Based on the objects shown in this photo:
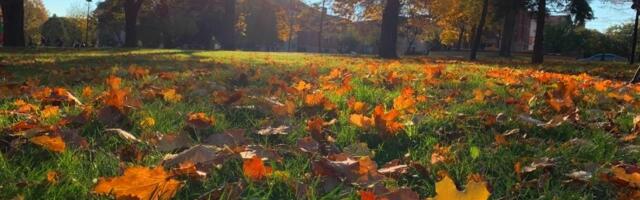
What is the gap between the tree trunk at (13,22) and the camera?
23.5m

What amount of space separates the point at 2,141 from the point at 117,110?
68cm

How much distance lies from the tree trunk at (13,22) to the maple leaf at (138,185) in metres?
25.4

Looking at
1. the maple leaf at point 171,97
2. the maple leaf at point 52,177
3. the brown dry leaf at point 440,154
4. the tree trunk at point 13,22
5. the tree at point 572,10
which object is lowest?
the maple leaf at point 52,177

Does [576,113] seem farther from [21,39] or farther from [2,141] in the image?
[21,39]

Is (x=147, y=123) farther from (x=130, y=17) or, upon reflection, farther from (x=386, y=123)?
(x=130, y=17)

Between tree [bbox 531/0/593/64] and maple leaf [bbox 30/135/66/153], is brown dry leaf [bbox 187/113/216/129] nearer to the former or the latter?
maple leaf [bbox 30/135/66/153]

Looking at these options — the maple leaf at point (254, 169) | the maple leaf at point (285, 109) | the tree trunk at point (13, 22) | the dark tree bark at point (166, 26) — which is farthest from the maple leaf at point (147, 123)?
the dark tree bark at point (166, 26)

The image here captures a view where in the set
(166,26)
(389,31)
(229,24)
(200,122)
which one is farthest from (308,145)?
(166,26)

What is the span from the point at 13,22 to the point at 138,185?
2576 cm

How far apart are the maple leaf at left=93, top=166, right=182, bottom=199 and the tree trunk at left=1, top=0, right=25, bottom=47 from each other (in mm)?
25396

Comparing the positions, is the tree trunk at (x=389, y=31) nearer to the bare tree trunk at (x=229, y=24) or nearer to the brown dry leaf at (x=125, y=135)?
the bare tree trunk at (x=229, y=24)

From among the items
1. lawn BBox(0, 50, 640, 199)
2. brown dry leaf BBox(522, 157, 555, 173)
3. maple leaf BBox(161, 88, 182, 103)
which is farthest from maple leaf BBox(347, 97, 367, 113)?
brown dry leaf BBox(522, 157, 555, 173)

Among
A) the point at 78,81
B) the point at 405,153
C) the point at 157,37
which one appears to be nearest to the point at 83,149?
the point at 405,153

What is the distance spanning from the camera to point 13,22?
23797mm
